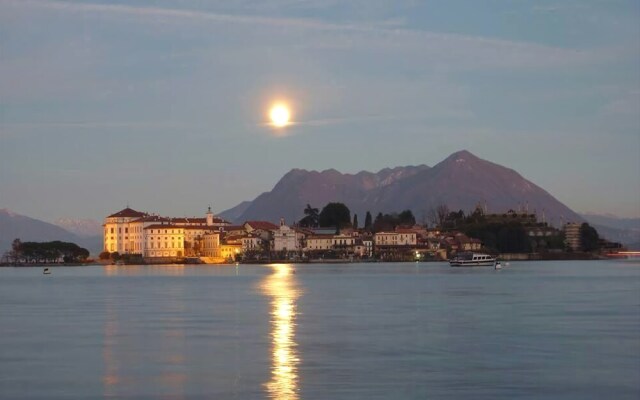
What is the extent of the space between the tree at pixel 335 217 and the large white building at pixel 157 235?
1897 centimetres

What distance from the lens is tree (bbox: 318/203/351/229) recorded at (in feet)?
579

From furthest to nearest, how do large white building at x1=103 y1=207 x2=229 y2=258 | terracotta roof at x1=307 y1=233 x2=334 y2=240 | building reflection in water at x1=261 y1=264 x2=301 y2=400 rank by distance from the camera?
terracotta roof at x1=307 y1=233 x2=334 y2=240 → large white building at x1=103 y1=207 x2=229 y2=258 → building reflection in water at x1=261 y1=264 x2=301 y2=400

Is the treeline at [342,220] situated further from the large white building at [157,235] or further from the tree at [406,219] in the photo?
the large white building at [157,235]

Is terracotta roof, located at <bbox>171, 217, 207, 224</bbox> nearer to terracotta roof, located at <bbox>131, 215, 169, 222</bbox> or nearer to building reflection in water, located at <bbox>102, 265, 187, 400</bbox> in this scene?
terracotta roof, located at <bbox>131, 215, 169, 222</bbox>

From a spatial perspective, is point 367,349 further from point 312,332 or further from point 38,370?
point 38,370

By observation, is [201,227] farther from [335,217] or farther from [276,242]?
[335,217]

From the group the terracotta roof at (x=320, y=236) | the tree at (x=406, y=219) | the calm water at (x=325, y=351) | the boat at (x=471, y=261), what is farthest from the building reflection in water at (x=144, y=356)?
the tree at (x=406, y=219)

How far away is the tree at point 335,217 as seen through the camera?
6954 inches

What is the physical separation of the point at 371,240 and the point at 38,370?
14916 centimetres

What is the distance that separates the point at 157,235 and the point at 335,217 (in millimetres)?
33763

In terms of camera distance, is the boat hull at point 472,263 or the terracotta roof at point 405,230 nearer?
the boat hull at point 472,263

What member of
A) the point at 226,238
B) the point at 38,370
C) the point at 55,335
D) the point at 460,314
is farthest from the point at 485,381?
the point at 226,238

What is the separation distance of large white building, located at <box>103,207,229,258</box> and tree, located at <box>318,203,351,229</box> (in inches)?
747

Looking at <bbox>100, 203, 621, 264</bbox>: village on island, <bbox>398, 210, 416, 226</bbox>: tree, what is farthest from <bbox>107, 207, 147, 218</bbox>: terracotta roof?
<bbox>398, 210, 416, 226</bbox>: tree
